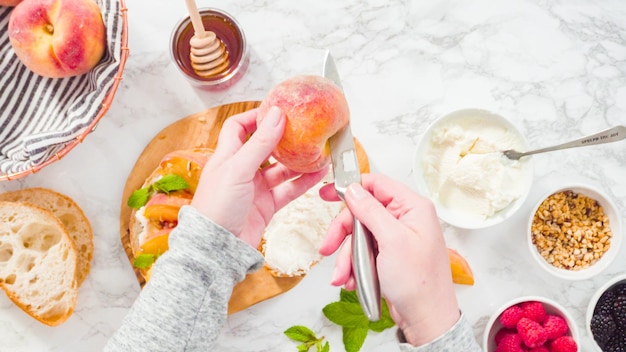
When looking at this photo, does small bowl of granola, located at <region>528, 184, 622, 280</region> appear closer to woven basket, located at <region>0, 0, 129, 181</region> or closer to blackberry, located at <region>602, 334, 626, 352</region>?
blackberry, located at <region>602, 334, 626, 352</region>

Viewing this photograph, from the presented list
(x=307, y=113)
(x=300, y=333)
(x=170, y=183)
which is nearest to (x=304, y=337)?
(x=300, y=333)

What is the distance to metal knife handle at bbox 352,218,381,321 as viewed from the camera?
123 cm

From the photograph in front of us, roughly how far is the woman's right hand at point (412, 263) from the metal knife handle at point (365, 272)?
2cm

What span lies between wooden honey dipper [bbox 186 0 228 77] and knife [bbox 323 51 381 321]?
0.36 m

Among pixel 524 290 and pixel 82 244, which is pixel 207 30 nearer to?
pixel 82 244

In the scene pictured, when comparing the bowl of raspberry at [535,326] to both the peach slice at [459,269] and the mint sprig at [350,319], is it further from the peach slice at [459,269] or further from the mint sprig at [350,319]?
the mint sprig at [350,319]

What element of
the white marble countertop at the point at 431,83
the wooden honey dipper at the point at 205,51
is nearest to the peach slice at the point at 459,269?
the white marble countertop at the point at 431,83

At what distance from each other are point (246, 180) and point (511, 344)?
2.90 ft

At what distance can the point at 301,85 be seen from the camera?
125 centimetres

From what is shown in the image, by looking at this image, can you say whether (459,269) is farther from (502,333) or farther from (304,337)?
(304,337)

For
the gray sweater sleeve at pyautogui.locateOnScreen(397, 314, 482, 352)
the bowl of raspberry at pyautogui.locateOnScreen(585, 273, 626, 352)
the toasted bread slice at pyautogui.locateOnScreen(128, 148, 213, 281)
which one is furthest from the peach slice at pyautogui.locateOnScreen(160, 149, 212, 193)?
the bowl of raspberry at pyautogui.locateOnScreen(585, 273, 626, 352)

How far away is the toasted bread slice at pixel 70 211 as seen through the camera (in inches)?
69.7

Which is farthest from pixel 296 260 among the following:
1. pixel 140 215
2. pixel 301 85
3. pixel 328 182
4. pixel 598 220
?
pixel 598 220

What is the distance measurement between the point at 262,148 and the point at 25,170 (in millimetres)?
690
